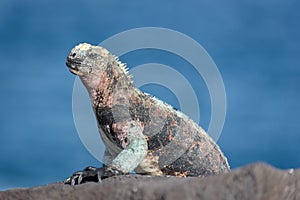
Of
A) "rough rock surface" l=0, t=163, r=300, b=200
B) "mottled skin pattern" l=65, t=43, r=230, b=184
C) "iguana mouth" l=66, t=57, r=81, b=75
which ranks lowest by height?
"rough rock surface" l=0, t=163, r=300, b=200

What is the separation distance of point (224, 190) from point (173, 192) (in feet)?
0.90

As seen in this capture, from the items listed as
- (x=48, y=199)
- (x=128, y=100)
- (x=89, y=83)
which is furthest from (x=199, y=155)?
(x=48, y=199)

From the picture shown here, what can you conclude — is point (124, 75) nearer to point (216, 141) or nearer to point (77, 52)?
point (77, 52)

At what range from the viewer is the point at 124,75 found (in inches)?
272

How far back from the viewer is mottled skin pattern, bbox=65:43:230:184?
6.45 metres

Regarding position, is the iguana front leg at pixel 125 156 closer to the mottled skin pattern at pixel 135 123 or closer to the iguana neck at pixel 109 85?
the mottled skin pattern at pixel 135 123

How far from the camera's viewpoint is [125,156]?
5953mm

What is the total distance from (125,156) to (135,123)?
68 centimetres

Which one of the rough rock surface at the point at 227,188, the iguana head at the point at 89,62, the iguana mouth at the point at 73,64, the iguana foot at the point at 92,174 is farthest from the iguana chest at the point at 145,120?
the rough rock surface at the point at 227,188

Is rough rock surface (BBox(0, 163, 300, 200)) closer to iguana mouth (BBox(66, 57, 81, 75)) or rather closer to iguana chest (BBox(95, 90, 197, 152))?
iguana chest (BBox(95, 90, 197, 152))

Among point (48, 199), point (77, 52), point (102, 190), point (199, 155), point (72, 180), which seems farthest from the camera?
point (199, 155)

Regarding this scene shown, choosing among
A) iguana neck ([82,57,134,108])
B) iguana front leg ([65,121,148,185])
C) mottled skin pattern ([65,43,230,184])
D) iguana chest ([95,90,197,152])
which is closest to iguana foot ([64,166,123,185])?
iguana front leg ([65,121,148,185])

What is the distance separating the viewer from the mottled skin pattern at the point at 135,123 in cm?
645

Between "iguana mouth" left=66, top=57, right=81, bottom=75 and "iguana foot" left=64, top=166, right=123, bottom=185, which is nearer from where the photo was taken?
"iguana foot" left=64, top=166, right=123, bottom=185
